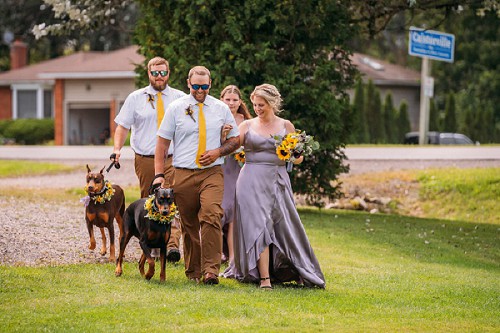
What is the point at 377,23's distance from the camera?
21.5m

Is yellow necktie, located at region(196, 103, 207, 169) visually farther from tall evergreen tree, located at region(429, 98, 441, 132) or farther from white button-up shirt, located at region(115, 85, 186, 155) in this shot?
tall evergreen tree, located at region(429, 98, 441, 132)

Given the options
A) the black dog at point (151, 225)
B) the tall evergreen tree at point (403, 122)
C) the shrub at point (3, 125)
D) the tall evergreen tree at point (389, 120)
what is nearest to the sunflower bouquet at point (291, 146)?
the black dog at point (151, 225)

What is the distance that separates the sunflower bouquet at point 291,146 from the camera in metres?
10.5

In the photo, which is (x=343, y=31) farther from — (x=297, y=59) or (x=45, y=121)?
(x=45, y=121)

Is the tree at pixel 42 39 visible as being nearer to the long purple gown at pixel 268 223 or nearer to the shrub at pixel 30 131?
the shrub at pixel 30 131

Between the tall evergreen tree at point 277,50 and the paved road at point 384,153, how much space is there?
8988 millimetres

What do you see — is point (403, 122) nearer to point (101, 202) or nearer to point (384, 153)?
point (384, 153)

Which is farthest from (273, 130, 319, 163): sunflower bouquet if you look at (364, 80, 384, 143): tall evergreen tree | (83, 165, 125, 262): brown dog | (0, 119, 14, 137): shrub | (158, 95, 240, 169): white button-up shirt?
(0, 119, 14, 137): shrub

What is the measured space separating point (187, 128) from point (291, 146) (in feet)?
3.68

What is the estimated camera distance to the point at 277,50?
62.4ft

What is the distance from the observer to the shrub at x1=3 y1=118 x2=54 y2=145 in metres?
48.5

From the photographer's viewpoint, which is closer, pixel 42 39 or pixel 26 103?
pixel 26 103

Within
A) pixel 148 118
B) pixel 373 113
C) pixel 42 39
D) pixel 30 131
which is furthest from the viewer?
pixel 42 39

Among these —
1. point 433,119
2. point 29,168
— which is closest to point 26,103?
point 433,119
